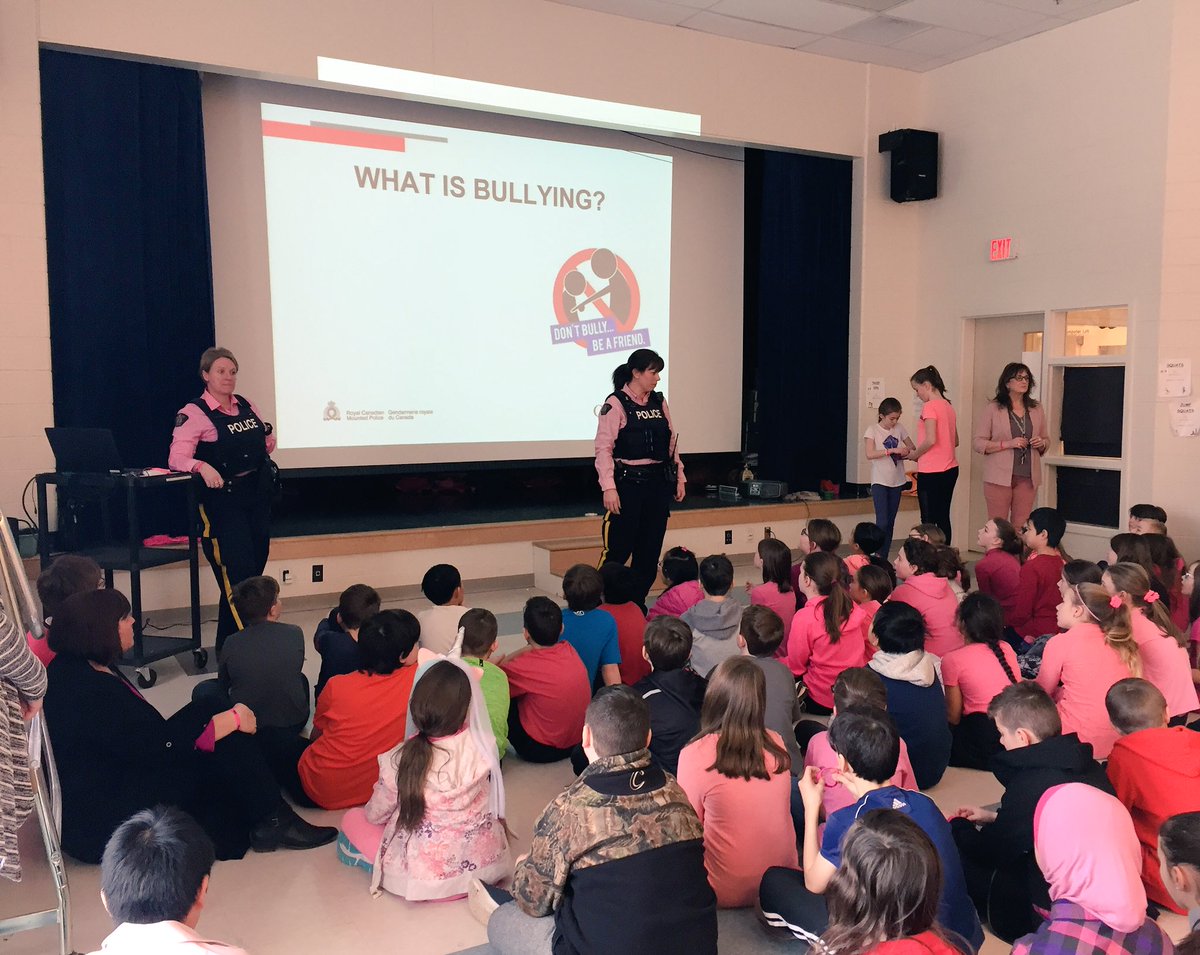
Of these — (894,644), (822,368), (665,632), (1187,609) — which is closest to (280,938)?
(665,632)

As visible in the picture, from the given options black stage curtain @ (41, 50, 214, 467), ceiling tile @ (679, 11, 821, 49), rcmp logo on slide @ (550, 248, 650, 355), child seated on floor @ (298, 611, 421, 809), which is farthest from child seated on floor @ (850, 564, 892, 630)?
ceiling tile @ (679, 11, 821, 49)

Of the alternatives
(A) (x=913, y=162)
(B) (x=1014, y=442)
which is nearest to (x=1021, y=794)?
(B) (x=1014, y=442)

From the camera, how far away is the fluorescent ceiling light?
5422 millimetres

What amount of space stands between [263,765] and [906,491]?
236 inches

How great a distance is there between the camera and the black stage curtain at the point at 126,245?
4.88 m

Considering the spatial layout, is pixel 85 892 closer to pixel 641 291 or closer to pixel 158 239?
pixel 158 239

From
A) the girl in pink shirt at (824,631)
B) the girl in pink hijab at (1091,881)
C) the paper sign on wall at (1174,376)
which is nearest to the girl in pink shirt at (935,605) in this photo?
the girl in pink shirt at (824,631)

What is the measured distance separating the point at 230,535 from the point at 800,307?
4.71 m

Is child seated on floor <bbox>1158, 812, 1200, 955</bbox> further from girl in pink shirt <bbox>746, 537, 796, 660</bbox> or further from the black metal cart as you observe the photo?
the black metal cart

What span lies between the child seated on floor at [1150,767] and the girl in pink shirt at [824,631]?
107cm

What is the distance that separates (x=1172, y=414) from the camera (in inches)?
230

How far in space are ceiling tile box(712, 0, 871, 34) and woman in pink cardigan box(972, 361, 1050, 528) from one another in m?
2.43

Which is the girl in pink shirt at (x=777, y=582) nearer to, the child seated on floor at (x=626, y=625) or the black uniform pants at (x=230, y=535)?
the child seated on floor at (x=626, y=625)

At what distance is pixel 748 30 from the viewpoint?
21.0 feet
